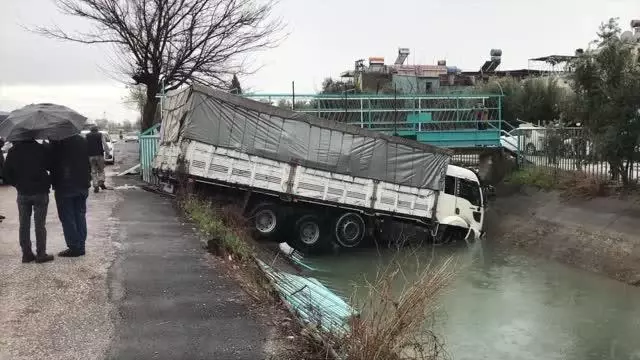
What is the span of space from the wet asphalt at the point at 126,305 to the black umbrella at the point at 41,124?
67.4 inches

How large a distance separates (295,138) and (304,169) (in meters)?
0.82

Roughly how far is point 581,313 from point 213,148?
8902 millimetres

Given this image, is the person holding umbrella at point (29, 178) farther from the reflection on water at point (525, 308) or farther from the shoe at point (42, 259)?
the reflection on water at point (525, 308)

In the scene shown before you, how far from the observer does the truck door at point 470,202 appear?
17781 mm

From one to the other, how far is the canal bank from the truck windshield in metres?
1.66

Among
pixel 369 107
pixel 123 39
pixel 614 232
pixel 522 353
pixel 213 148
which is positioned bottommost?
pixel 522 353

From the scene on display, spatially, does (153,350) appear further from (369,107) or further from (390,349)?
(369,107)

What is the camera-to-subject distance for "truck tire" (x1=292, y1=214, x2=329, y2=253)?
52.6ft

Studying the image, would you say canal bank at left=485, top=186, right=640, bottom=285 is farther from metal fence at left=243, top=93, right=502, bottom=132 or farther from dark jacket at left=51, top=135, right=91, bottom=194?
dark jacket at left=51, top=135, right=91, bottom=194

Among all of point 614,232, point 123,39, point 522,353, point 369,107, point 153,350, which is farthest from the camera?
point 123,39

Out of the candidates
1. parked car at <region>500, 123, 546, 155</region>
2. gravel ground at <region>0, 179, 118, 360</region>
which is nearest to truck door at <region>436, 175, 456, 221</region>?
parked car at <region>500, 123, 546, 155</region>

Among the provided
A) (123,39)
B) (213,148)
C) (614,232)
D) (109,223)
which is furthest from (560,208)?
(123,39)

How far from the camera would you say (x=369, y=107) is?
829 inches

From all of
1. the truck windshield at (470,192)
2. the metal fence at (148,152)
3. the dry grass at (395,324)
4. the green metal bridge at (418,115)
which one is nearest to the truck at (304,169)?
the truck windshield at (470,192)
